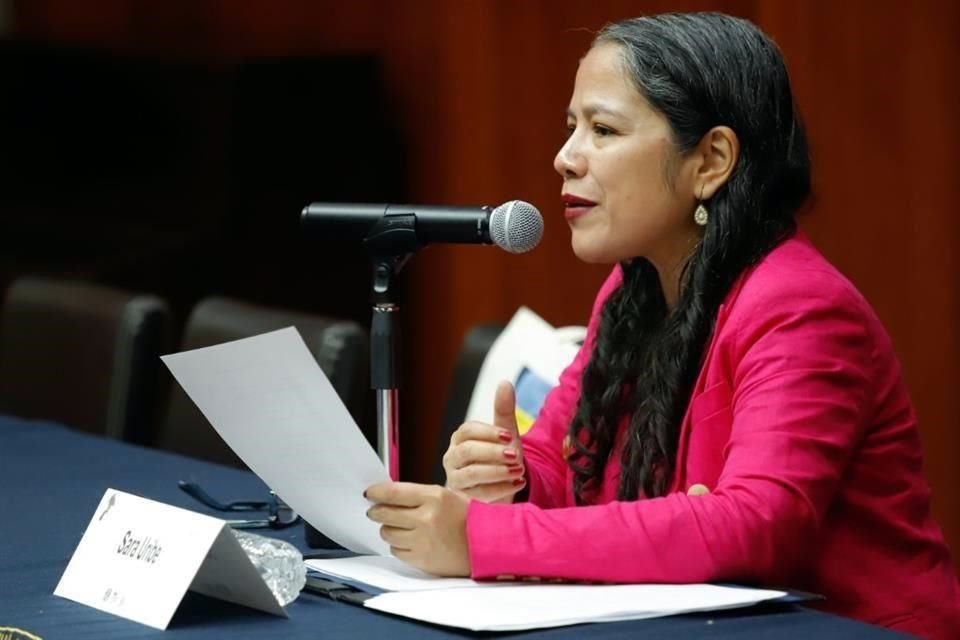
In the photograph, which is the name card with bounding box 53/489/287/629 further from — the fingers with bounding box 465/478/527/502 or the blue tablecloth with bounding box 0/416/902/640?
the fingers with bounding box 465/478/527/502

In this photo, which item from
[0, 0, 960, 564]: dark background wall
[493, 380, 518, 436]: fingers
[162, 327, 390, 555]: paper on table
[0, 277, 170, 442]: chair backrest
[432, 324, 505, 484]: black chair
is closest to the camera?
[162, 327, 390, 555]: paper on table

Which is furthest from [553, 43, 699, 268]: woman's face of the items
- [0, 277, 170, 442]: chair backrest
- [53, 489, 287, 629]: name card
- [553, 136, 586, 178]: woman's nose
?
[0, 277, 170, 442]: chair backrest

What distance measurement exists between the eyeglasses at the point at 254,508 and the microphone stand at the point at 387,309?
0.29m

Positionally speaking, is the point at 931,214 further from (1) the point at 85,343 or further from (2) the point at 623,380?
(1) the point at 85,343

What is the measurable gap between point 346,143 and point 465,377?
1.62 meters

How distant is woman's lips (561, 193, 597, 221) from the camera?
2.03 metres

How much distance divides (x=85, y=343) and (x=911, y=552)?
76.6 inches

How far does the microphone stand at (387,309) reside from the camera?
1.78 meters

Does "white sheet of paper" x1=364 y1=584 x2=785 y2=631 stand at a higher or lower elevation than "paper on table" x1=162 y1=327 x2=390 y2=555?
lower

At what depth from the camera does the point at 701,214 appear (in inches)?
79.9

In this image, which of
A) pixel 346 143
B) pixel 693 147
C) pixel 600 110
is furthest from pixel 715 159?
pixel 346 143

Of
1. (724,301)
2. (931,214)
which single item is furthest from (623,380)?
(931,214)

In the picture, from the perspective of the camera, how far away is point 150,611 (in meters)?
1.60

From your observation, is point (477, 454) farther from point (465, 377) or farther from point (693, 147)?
point (465, 377)
